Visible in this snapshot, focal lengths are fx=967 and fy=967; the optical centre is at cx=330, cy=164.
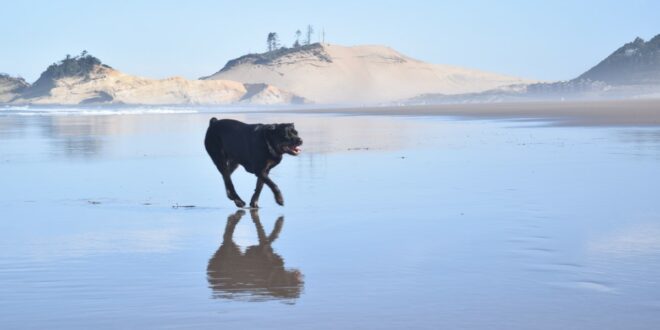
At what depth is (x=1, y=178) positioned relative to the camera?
12859 mm

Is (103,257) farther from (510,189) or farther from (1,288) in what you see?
(510,189)

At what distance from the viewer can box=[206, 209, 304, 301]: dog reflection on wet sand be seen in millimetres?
5387

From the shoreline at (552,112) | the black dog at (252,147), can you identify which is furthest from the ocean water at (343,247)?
the shoreline at (552,112)

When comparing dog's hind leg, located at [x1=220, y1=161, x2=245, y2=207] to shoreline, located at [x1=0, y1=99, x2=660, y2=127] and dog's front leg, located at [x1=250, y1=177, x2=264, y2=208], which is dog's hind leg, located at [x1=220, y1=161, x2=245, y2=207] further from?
shoreline, located at [x1=0, y1=99, x2=660, y2=127]

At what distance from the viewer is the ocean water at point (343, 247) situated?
16.0ft

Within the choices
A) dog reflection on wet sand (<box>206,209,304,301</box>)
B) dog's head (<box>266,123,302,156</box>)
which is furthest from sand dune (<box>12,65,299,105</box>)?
dog reflection on wet sand (<box>206,209,304,301</box>)

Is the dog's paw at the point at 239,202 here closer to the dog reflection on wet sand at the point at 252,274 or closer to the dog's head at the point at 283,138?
the dog's head at the point at 283,138

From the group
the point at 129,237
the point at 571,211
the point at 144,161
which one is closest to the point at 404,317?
the point at 129,237

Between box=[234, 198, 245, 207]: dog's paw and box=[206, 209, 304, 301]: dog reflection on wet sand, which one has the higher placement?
box=[206, 209, 304, 301]: dog reflection on wet sand

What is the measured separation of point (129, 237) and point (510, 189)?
4.54 meters

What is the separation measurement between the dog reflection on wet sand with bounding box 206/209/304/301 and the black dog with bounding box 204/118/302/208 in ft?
8.01

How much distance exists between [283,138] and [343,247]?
3217 millimetres

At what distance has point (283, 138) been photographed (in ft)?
32.8

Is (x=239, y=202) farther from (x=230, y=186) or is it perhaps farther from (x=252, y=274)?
(x=252, y=274)
